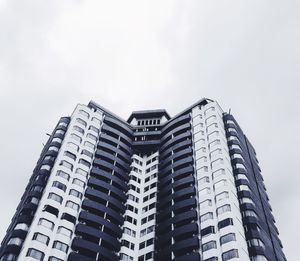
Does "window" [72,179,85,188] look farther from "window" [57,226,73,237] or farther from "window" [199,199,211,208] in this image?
"window" [199,199,211,208]

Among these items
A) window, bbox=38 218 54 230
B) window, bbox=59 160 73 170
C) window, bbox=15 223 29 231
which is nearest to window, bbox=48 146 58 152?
window, bbox=59 160 73 170

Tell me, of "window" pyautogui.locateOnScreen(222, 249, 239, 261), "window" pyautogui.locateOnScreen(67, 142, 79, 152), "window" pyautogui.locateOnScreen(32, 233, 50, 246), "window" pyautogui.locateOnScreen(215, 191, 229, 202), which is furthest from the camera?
"window" pyautogui.locateOnScreen(67, 142, 79, 152)

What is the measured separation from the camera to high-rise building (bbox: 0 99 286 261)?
222 feet

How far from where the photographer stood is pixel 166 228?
78.3 m

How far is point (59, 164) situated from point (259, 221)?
40445 millimetres

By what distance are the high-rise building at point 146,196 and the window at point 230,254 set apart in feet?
0.53

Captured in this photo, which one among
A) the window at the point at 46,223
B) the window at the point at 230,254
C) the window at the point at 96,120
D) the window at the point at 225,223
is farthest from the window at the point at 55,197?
the window at the point at 230,254

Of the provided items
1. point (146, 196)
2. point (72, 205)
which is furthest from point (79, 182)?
point (146, 196)

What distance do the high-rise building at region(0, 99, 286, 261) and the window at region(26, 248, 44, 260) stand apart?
164 millimetres

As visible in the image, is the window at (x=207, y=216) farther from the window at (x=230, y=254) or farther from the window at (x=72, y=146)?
the window at (x=72, y=146)

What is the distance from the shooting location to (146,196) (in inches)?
3568

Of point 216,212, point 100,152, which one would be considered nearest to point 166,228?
point 216,212

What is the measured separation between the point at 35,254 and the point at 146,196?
3292cm

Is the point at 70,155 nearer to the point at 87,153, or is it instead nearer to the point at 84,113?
the point at 87,153
